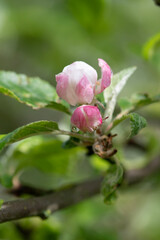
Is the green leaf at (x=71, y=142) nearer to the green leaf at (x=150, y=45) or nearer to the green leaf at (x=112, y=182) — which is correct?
the green leaf at (x=112, y=182)

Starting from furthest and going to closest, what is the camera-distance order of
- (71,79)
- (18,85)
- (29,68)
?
(29,68) < (18,85) < (71,79)

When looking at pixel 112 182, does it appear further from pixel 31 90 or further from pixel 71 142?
pixel 31 90

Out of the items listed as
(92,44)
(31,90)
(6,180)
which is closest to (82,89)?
(31,90)

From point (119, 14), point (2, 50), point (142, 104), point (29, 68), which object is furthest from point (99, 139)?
point (29, 68)

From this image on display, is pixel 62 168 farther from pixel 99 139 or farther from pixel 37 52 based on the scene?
pixel 37 52

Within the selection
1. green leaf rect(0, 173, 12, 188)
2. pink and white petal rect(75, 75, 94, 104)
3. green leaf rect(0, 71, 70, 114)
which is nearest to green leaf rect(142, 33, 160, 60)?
green leaf rect(0, 71, 70, 114)
